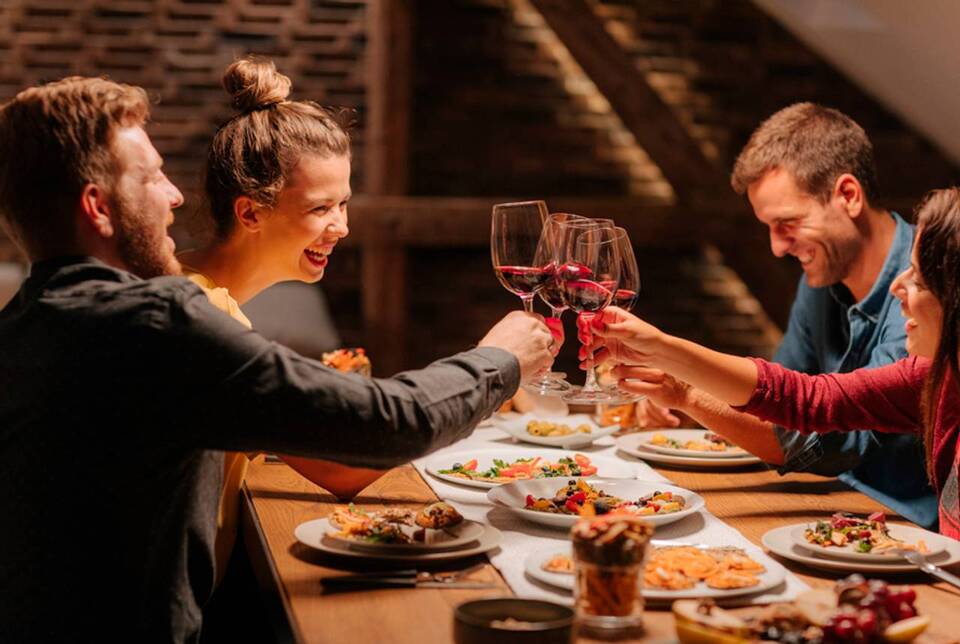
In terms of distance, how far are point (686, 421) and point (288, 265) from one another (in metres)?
1.29

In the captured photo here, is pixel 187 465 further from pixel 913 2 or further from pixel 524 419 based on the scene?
pixel 913 2

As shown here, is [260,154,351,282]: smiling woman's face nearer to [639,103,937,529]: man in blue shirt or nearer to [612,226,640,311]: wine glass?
A: [612,226,640,311]: wine glass

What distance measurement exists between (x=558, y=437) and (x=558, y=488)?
53 cm

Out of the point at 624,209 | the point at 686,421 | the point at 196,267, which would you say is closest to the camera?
the point at 196,267

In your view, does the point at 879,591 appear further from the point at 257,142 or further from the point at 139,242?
the point at 257,142

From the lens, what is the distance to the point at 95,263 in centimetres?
153

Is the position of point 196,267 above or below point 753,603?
above

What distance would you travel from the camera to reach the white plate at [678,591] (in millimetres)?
1481

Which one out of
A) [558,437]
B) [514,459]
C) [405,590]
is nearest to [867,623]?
[405,590]

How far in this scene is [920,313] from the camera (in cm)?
194

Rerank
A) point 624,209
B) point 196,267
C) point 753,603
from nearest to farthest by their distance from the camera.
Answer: point 753,603
point 196,267
point 624,209

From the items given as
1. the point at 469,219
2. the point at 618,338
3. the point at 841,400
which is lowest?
the point at 469,219

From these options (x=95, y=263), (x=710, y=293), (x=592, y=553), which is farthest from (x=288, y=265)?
(x=710, y=293)

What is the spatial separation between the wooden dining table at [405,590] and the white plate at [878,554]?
0.03 metres
